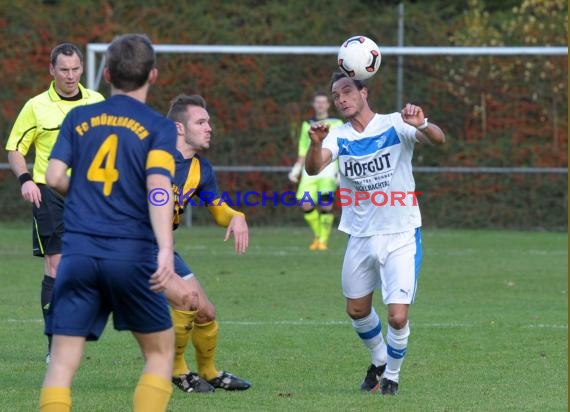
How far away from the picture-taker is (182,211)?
23.7 feet

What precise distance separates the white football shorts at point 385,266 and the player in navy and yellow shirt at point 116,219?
2417 mm

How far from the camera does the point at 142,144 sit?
5.05 m

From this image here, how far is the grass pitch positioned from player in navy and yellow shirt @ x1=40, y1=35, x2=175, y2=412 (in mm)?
1545

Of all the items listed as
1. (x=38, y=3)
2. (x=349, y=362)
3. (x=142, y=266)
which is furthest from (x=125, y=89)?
(x=38, y=3)

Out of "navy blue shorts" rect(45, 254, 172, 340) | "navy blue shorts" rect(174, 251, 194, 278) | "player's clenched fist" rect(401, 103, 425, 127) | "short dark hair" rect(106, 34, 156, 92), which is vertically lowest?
"navy blue shorts" rect(174, 251, 194, 278)

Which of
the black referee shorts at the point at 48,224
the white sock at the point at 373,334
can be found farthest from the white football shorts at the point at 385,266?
the black referee shorts at the point at 48,224

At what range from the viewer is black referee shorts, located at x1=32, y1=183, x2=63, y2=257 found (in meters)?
8.45

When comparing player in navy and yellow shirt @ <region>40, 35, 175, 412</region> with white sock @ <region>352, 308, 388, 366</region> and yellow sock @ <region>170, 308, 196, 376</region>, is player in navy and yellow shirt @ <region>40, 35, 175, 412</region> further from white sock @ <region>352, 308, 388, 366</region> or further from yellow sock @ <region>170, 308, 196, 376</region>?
white sock @ <region>352, 308, 388, 366</region>

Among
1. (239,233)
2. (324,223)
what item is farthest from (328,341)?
(324,223)

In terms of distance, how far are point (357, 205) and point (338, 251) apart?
9.53 m

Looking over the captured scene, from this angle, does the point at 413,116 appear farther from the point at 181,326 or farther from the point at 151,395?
the point at 151,395

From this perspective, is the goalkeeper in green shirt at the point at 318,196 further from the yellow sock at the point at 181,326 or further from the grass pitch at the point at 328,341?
the yellow sock at the point at 181,326

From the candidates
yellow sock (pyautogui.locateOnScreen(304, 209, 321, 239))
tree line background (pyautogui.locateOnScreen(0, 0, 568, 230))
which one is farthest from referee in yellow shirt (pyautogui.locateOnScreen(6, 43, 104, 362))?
tree line background (pyautogui.locateOnScreen(0, 0, 568, 230))

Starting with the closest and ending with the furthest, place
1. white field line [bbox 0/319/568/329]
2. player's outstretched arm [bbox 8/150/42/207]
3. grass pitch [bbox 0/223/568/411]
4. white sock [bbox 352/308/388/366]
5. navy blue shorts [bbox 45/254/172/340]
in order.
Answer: navy blue shorts [bbox 45/254/172/340]
grass pitch [bbox 0/223/568/411]
white sock [bbox 352/308/388/366]
player's outstretched arm [bbox 8/150/42/207]
white field line [bbox 0/319/568/329]
